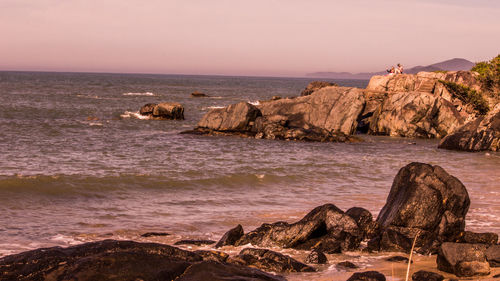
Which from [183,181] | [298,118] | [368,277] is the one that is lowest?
[183,181]

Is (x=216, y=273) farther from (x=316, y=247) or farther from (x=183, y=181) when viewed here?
(x=183, y=181)

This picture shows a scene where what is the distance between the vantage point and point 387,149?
32469 mm

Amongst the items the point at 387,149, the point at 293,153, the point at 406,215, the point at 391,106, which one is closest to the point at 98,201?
the point at 406,215

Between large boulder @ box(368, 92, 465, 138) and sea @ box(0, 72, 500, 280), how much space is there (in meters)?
1.94

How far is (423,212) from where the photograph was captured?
12438 mm

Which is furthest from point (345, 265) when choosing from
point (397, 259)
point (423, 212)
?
point (423, 212)

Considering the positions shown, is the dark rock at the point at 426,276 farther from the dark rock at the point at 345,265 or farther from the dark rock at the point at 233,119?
the dark rock at the point at 233,119

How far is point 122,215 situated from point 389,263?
808 centimetres

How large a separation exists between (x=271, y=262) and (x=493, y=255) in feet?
14.1

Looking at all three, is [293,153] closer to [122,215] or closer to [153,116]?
[122,215]

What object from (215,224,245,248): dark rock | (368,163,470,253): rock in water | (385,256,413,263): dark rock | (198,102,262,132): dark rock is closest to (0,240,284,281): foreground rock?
(215,224,245,248): dark rock

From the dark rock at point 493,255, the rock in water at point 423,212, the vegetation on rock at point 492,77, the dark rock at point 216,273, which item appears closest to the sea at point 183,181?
the rock in water at point 423,212

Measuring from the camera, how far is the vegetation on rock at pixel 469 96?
4272 centimetres

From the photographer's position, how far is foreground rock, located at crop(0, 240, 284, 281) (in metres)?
6.66
